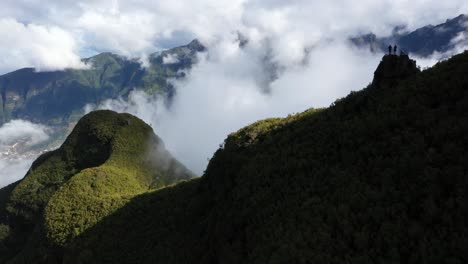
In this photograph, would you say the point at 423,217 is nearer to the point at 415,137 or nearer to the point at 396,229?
the point at 396,229

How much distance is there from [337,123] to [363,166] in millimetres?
7012

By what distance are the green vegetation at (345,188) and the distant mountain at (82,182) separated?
15073mm

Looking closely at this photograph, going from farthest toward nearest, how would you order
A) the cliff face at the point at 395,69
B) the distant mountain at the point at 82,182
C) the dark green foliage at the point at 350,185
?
the distant mountain at the point at 82,182 < the cliff face at the point at 395,69 < the dark green foliage at the point at 350,185

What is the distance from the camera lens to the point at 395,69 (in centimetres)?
3075

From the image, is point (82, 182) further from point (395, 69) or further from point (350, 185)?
point (350, 185)

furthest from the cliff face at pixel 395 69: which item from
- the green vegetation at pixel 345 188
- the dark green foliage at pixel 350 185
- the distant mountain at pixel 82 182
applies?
the distant mountain at pixel 82 182

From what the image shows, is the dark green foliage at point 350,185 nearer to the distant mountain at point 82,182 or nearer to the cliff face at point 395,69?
the cliff face at point 395,69

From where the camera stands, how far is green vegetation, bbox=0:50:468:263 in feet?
56.0

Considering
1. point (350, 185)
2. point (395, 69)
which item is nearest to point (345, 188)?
point (350, 185)

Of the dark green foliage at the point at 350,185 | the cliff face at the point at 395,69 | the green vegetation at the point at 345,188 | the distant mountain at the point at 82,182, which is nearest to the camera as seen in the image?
the dark green foliage at the point at 350,185

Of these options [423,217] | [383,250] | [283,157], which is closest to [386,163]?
[423,217]

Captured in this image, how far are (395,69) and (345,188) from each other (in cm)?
1389

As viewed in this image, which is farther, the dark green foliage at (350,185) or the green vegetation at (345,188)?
the green vegetation at (345,188)

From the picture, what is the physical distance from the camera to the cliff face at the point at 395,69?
101ft
